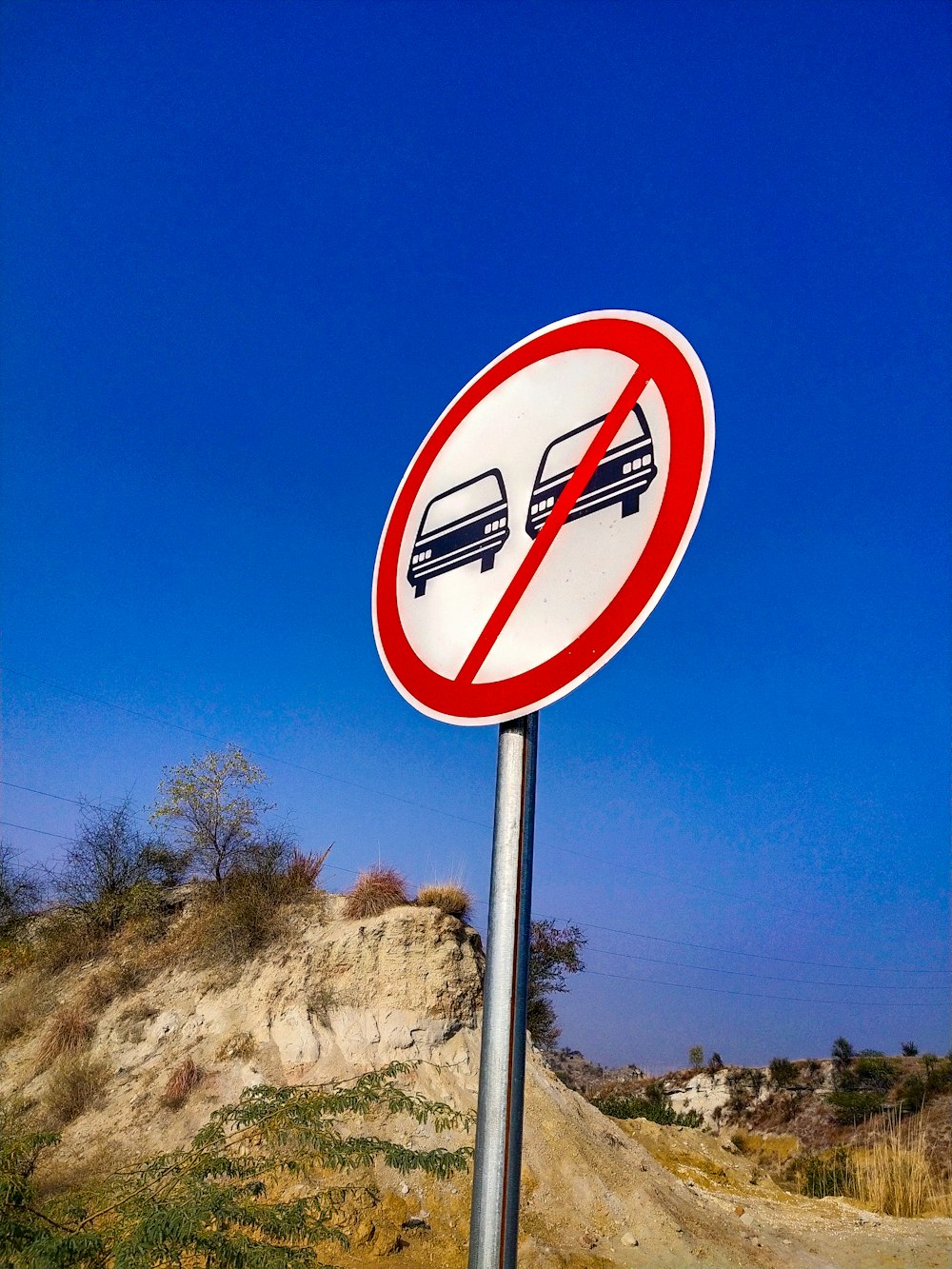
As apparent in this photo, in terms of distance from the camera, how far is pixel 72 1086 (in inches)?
396

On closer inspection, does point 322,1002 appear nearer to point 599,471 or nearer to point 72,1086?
point 72,1086

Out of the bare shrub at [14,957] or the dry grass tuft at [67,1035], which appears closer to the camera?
the dry grass tuft at [67,1035]

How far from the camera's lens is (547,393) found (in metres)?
1.76

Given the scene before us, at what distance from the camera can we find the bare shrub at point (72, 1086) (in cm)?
981

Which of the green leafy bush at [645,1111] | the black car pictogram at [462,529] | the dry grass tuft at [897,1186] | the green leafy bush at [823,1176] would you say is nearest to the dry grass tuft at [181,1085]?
the green leafy bush at [645,1111]

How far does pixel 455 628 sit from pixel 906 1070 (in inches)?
1035

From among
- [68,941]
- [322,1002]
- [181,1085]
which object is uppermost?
[68,941]

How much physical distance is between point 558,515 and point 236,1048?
10.5 metres

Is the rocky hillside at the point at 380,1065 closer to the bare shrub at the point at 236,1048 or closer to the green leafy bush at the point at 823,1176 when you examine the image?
the bare shrub at the point at 236,1048

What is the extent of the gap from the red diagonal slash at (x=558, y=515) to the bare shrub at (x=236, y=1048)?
1010cm

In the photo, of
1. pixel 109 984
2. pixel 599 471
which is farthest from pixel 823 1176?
pixel 599 471

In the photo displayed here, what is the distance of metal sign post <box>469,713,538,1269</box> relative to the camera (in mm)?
1298

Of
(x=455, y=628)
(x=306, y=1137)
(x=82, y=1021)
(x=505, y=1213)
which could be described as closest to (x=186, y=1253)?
(x=306, y=1137)

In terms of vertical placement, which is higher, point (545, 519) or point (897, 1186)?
point (545, 519)
